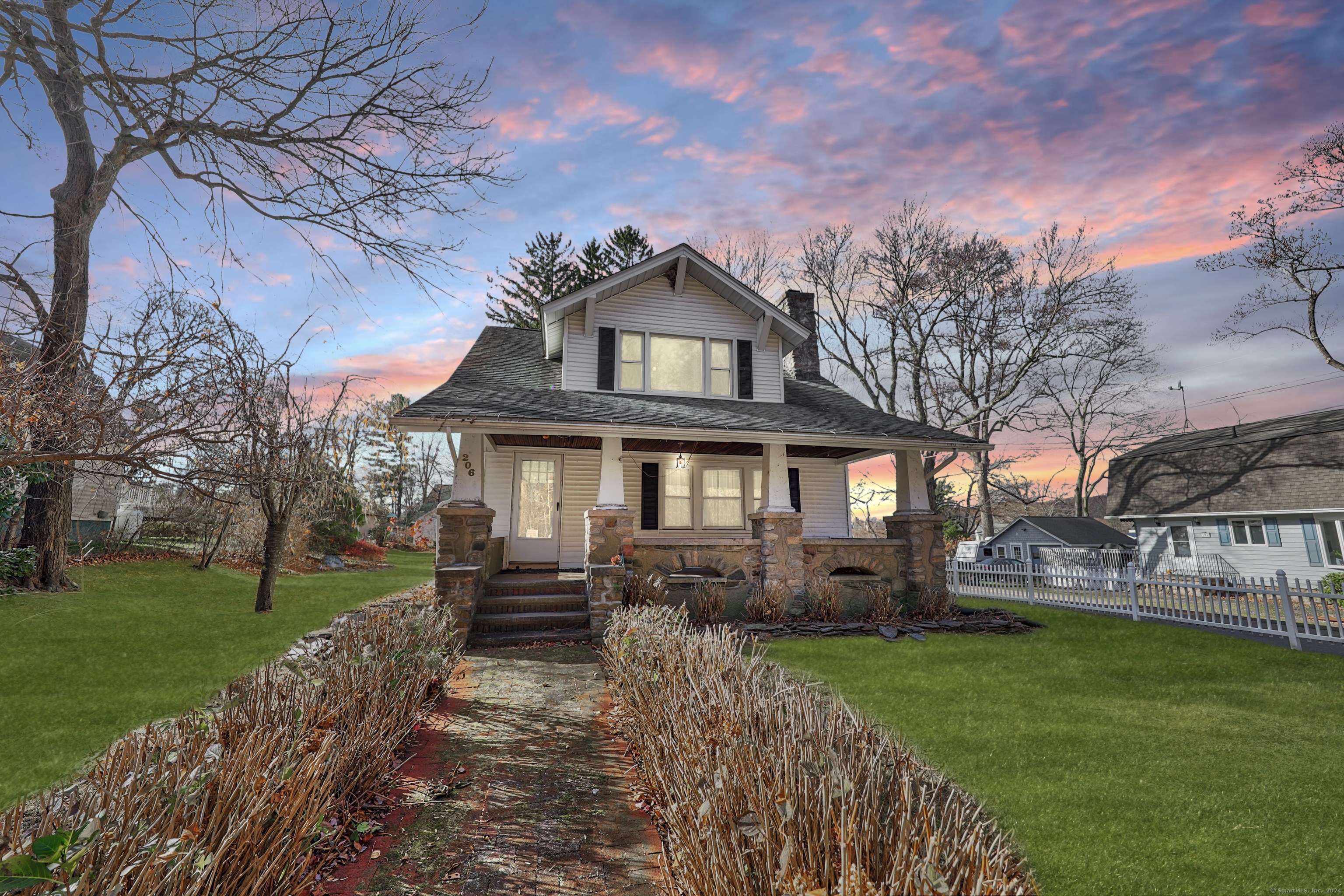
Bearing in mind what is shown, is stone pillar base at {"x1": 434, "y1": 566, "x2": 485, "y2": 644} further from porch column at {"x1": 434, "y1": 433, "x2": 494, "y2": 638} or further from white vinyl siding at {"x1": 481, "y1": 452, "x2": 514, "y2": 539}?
white vinyl siding at {"x1": 481, "y1": 452, "x2": 514, "y2": 539}

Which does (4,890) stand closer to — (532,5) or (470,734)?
(470,734)

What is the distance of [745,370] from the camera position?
12.8 meters

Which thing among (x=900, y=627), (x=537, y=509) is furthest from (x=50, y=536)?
(x=900, y=627)

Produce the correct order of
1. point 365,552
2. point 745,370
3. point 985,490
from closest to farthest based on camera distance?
point 745,370, point 365,552, point 985,490

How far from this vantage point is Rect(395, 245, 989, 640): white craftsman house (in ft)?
30.3

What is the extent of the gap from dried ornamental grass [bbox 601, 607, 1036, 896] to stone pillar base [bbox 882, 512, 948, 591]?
27.1 ft

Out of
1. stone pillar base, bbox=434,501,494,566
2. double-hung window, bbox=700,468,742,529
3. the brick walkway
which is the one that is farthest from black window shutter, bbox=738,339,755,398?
the brick walkway

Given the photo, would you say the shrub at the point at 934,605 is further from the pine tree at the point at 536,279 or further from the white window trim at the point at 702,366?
the pine tree at the point at 536,279

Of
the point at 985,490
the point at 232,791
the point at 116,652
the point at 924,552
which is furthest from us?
the point at 985,490

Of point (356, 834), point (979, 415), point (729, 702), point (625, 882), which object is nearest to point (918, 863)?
point (729, 702)

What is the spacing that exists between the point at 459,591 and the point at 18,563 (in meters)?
7.92

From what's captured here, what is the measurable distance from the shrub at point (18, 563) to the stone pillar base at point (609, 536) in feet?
31.6

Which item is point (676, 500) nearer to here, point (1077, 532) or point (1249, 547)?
point (1249, 547)

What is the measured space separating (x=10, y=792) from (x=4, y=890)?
353 cm
